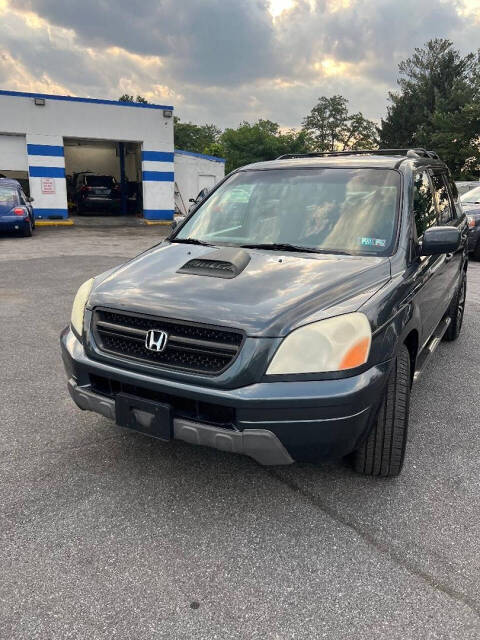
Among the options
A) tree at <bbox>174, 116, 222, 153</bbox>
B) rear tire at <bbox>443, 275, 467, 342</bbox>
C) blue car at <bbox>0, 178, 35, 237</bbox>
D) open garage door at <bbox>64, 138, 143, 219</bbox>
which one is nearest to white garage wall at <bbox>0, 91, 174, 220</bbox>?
open garage door at <bbox>64, 138, 143, 219</bbox>

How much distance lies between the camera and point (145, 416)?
8.00ft

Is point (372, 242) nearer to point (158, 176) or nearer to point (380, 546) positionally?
point (380, 546)

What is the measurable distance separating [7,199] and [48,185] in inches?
234

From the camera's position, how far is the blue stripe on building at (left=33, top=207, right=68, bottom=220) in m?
19.6

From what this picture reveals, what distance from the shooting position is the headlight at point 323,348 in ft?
7.32

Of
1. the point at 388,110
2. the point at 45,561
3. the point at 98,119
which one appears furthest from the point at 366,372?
the point at 388,110

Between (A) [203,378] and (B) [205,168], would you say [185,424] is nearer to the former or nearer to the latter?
(A) [203,378]

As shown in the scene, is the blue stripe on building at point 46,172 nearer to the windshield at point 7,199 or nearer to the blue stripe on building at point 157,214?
the blue stripe on building at point 157,214

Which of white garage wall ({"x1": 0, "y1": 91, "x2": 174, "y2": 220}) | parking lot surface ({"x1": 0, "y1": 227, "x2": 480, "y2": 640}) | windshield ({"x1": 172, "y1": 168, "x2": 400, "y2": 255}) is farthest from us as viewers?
white garage wall ({"x1": 0, "y1": 91, "x2": 174, "y2": 220})

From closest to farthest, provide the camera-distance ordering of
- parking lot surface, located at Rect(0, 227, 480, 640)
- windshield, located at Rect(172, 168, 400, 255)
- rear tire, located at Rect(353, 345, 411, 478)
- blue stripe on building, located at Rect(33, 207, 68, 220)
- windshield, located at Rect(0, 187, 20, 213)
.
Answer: parking lot surface, located at Rect(0, 227, 480, 640) → rear tire, located at Rect(353, 345, 411, 478) → windshield, located at Rect(172, 168, 400, 255) → windshield, located at Rect(0, 187, 20, 213) → blue stripe on building, located at Rect(33, 207, 68, 220)

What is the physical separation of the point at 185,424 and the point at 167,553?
1.87 ft

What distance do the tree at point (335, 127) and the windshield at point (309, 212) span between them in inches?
2765

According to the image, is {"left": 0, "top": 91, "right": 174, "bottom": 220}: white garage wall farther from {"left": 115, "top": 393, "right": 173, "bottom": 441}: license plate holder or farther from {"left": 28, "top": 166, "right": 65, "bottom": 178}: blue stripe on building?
{"left": 115, "top": 393, "right": 173, "bottom": 441}: license plate holder

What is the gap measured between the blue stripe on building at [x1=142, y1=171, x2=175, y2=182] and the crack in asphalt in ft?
63.9
